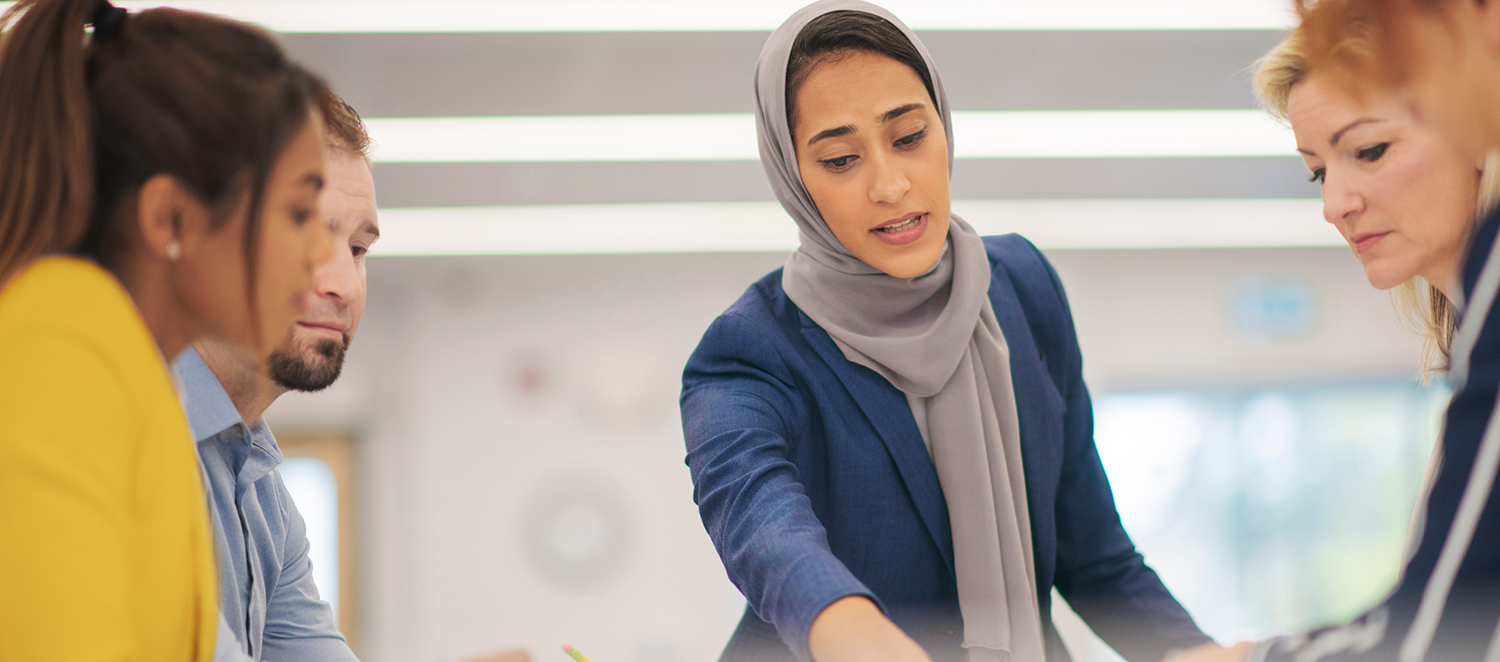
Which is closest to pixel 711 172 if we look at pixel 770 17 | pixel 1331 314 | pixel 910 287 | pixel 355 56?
pixel 770 17

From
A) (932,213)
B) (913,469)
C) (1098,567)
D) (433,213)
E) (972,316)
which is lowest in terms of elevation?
(1098,567)

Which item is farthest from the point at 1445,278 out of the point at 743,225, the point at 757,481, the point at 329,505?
the point at 329,505

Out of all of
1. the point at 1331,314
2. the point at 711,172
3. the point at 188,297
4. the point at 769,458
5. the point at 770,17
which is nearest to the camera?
the point at 188,297

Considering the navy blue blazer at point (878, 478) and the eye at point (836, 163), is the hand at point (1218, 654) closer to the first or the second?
the navy blue blazer at point (878, 478)

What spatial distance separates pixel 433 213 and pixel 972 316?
3647mm

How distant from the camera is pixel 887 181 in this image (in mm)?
1065

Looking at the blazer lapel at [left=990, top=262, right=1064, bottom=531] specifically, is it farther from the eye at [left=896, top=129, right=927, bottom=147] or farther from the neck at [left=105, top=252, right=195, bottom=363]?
the neck at [left=105, top=252, right=195, bottom=363]

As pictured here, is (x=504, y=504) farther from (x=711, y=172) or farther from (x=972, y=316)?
(x=972, y=316)

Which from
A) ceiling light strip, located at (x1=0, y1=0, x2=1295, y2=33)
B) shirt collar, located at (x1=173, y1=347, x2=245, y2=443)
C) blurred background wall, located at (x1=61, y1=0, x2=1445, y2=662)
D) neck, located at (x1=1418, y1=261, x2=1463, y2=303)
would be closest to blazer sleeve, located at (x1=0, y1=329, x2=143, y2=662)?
shirt collar, located at (x1=173, y1=347, x2=245, y2=443)

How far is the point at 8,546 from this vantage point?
62 centimetres

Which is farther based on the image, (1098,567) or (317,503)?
(317,503)

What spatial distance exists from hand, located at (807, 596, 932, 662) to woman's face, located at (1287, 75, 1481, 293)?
0.65 metres

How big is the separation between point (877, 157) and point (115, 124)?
70cm

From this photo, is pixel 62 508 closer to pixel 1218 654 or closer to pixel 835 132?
pixel 835 132
